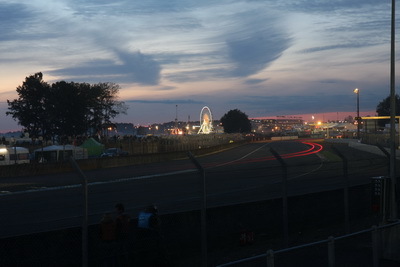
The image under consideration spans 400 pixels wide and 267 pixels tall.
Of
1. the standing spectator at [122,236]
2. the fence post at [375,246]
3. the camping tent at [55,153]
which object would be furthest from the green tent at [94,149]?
the fence post at [375,246]

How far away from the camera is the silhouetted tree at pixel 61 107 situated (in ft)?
286

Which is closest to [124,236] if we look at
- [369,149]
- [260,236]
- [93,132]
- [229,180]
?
[260,236]

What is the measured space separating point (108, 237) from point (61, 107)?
81263mm

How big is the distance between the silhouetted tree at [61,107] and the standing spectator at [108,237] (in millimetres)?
80983

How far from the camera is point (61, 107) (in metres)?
86.4

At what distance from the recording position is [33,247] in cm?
825

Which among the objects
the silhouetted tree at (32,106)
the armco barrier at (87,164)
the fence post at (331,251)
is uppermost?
the silhouetted tree at (32,106)

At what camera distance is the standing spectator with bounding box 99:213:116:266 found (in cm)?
834

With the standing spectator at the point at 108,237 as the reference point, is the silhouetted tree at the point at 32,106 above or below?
above

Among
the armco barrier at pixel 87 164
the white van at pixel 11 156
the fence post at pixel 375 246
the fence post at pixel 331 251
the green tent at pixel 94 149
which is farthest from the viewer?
the green tent at pixel 94 149

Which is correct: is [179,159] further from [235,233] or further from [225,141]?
[235,233]

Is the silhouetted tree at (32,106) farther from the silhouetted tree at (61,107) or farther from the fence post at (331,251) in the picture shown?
the fence post at (331,251)

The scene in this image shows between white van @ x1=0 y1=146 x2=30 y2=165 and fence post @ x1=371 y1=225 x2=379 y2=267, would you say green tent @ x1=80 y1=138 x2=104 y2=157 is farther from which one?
fence post @ x1=371 y1=225 x2=379 y2=267

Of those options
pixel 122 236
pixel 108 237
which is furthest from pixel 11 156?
pixel 108 237
